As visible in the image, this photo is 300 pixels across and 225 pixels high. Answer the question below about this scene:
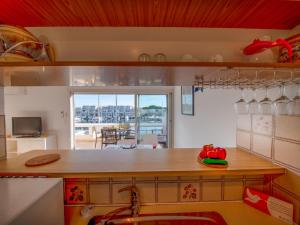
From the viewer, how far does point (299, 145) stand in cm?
79

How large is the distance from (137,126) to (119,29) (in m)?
4.33

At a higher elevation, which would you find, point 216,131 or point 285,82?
point 285,82


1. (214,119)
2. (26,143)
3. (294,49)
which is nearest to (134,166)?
(294,49)

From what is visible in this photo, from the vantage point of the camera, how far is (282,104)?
2.84 ft

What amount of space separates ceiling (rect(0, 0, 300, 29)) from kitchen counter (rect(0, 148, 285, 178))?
0.69 meters

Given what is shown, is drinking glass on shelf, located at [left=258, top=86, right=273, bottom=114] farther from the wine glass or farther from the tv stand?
the tv stand

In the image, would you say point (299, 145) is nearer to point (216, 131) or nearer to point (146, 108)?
point (216, 131)

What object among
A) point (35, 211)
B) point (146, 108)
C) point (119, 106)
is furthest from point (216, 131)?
point (119, 106)

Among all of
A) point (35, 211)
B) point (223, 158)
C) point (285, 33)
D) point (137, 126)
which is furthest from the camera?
point (137, 126)

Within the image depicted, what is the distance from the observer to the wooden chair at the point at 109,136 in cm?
560

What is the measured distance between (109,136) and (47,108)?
1.92 meters

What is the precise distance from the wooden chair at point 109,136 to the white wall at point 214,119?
2.87 m

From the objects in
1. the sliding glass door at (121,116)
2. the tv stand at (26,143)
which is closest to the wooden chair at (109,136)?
the sliding glass door at (121,116)

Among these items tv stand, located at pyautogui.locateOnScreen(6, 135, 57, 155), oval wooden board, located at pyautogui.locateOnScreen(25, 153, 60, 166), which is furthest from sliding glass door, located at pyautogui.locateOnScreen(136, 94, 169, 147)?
oval wooden board, located at pyautogui.locateOnScreen(25, 153, 60, 166)
